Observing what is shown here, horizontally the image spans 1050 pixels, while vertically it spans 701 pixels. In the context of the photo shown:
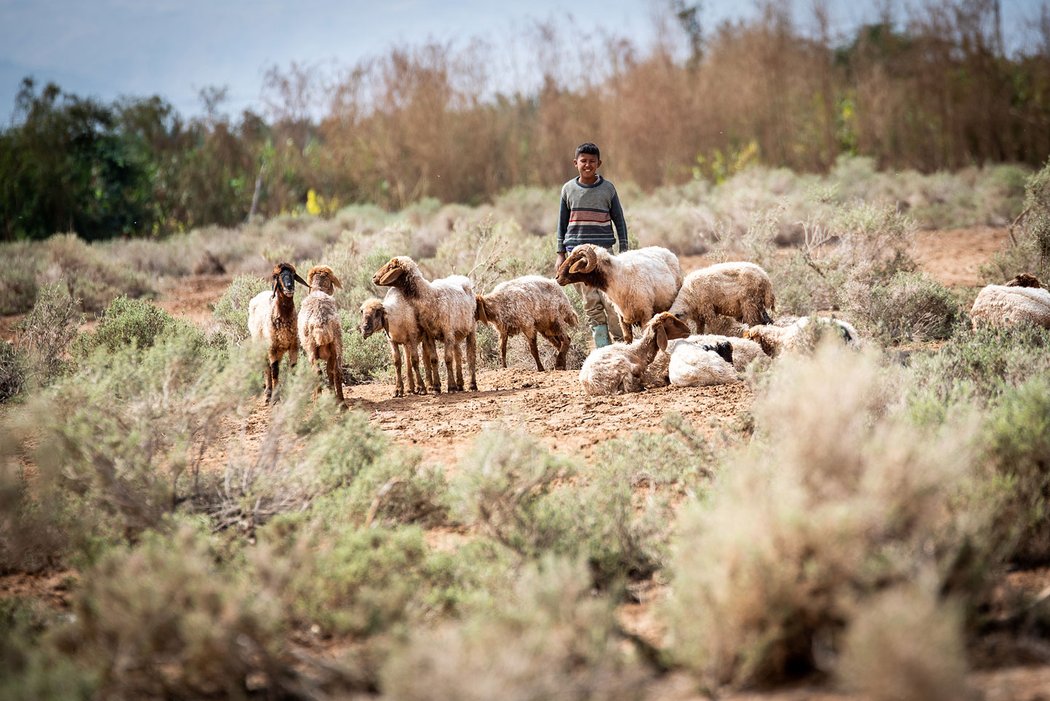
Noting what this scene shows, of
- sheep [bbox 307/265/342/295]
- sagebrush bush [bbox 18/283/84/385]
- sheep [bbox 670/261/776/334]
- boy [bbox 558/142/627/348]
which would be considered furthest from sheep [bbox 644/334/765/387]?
sagebrush bush [bbox 18/283/84/385]

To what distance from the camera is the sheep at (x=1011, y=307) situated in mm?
9430

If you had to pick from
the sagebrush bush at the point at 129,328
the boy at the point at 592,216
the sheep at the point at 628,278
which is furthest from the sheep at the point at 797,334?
the sagebrush bush at the point at 129,328

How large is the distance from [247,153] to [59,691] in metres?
28.5

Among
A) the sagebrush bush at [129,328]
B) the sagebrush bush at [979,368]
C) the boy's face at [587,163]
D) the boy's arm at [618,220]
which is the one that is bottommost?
the sagebrush bush at [979,368]

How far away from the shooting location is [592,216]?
1074cm

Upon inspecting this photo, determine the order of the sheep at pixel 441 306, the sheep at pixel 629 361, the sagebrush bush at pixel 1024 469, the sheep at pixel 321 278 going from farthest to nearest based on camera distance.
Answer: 1. the sheep at pixel 321 278
2. the sheep at pixel 441 306
3. the sheep at pixel 629 361
4. the sagebrush bush at pixel 1024 469

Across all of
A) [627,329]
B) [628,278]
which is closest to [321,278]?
[628,278]

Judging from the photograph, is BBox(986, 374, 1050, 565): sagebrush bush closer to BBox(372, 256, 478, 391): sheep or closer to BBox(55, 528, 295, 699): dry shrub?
BBox(55, 528, 295, 699): dry shrub

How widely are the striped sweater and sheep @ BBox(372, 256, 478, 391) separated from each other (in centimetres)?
135

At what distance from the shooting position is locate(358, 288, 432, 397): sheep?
31.0 feet

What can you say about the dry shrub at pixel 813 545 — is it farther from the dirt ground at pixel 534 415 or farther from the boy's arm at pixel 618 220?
the boy's arm at pixel 618 220

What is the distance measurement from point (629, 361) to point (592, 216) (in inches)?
84.3

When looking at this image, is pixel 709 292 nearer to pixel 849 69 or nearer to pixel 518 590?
pixel 518 590

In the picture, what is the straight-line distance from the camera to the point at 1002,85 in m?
27.4
